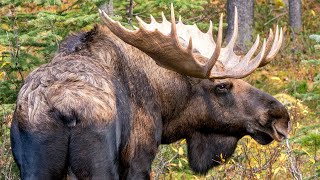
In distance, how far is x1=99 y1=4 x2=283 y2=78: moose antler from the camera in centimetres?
707

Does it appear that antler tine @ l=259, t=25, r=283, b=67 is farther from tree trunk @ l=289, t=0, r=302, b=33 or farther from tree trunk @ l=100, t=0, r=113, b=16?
tree trunk @ l=289, t=0, r=302, b=33

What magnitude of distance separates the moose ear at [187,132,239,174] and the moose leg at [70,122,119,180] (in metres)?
1.80

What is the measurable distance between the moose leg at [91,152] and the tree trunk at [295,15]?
53.7 ft

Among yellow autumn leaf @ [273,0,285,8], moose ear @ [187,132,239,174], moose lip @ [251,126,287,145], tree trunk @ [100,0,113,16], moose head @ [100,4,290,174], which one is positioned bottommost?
yellow autumn leaf @ [273,0,285,8]

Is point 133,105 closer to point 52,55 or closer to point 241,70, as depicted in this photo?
point 241,70

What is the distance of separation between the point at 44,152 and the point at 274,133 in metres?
2.58

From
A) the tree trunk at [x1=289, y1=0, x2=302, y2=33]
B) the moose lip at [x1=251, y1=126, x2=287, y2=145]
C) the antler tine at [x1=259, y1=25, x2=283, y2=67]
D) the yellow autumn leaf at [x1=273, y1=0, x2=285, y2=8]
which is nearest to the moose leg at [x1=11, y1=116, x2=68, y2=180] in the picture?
the moose lip at [x1=251, y1=126, x2=287, y2=145]

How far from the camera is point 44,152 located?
627cm

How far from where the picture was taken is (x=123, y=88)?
7141 mm

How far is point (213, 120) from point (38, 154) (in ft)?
7.35

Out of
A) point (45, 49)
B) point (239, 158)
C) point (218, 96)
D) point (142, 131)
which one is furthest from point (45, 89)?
point (239, 158)

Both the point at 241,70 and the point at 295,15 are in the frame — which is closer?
the point at 241,70

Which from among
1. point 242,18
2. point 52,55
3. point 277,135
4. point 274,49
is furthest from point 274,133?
point 242,18

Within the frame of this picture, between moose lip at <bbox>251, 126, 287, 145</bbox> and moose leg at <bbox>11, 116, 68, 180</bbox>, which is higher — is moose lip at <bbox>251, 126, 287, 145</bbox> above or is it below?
below
